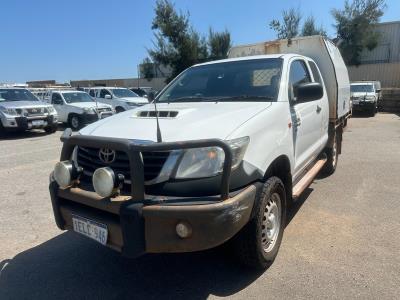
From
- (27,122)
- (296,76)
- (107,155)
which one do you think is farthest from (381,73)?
(107,155)

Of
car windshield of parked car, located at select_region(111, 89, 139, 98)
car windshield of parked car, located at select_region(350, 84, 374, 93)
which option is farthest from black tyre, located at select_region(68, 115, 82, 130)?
car windshield of parked car, located at select_region(350, 84, 374, 93)

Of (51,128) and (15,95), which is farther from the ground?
(15,95)

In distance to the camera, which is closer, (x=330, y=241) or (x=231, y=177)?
(x=231, y=177)

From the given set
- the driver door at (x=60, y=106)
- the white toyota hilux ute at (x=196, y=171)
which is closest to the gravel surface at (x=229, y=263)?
the white toyota hilux ute at (x=196, y=171)

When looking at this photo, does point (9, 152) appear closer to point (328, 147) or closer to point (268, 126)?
point (328, 147)

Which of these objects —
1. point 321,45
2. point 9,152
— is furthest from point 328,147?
point 9,152

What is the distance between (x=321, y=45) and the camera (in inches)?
230

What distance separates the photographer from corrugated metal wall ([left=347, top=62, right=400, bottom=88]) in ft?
87.6

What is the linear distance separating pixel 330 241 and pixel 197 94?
2.16m

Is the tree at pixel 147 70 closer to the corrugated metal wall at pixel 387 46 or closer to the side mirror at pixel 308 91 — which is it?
the corrugated metal wall at pixel 387 46

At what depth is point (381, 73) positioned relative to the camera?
27.4 m

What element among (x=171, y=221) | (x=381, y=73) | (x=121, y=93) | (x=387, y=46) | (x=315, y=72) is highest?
(x=387, y=46)

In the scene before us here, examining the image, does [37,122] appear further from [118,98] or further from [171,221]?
[171,221]

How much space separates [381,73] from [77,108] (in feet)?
74.4
